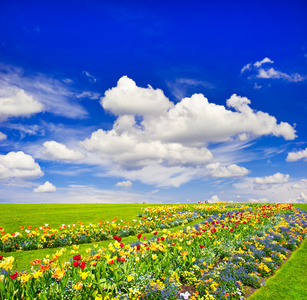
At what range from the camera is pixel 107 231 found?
16406 millimetres

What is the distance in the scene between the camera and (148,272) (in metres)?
7.05

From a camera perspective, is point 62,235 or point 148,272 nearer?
point 148,272

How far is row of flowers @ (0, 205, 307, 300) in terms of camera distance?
222 inches

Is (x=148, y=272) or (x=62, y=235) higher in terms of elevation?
(x=148, y=272)

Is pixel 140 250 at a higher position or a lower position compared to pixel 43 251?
higher

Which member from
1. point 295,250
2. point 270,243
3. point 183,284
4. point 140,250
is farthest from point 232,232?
point 140,250

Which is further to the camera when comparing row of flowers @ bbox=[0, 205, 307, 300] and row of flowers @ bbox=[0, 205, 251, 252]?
row of flowers @ bbox=[0, 205, 251, 252]

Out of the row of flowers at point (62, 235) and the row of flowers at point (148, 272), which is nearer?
the row of flowers at point (148, 272)

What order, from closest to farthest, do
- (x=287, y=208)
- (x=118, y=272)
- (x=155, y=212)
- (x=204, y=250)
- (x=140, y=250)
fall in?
(x=118, y=272) → (x=140, y=250) → (x=204, y=250) → (x=155, y=212) → (x=287, y=208)

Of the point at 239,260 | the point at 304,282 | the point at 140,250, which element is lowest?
the point at 304,282

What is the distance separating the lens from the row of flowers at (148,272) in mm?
5641

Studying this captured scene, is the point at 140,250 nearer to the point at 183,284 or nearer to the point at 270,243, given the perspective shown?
the point at 183,284

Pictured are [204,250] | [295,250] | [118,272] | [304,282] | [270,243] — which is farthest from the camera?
[295,250]

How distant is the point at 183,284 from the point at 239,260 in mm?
3130
